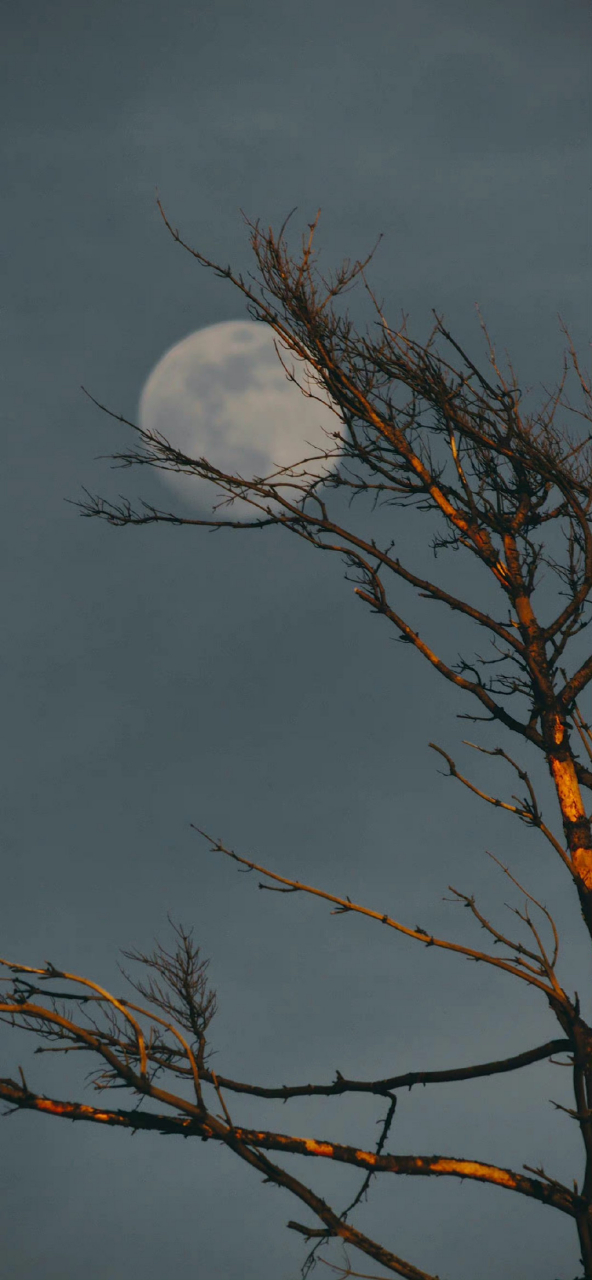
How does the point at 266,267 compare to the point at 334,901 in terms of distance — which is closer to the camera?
the point at 334,901

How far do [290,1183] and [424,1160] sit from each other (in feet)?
3.32

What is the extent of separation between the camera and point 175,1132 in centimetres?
527

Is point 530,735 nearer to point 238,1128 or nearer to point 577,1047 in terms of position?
point 577,1047

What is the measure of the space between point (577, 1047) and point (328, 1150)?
1342mm

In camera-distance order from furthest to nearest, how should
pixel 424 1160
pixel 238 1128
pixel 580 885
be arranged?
pixel 580 885
pixel 424 1160
pixel 238 1128

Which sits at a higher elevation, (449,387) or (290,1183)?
(449,387)

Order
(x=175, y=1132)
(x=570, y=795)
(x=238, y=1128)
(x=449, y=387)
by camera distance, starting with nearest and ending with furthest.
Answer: (x=175, y=1132) < (x=238, y=1128) < (x=570, y=795) < (x=449, y=387)

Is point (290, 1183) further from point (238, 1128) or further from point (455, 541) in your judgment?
point (455, 541)

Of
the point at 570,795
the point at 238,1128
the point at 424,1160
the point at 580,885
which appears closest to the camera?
the point at 238,1128

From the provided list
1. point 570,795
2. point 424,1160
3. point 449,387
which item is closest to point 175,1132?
point 424,1160

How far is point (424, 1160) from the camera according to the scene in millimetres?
6039

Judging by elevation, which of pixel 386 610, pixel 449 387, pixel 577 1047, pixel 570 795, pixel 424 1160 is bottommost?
pixel 424 1160

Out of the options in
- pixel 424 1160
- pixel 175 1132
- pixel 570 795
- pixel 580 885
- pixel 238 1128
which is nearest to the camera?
pixel 175 1132

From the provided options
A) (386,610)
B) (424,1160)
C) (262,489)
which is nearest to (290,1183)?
(424,1160)
